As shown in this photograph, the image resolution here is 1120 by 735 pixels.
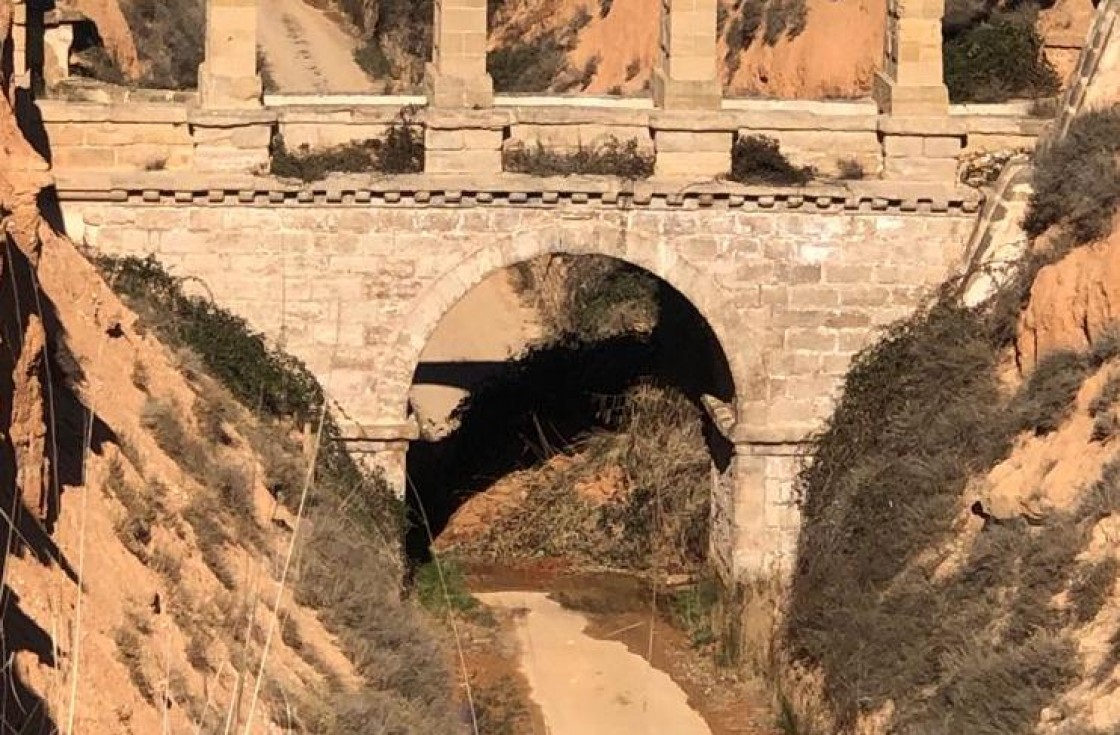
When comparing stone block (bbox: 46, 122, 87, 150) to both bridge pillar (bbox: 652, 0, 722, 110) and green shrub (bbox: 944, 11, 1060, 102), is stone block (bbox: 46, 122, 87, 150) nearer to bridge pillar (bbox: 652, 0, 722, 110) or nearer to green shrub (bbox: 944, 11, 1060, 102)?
bridge pillar (bbox: 652, 0, 722, 110)

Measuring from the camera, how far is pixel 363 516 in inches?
901

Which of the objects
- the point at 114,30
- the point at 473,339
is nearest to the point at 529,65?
the point at 114,30

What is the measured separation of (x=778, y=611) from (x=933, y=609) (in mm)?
3666

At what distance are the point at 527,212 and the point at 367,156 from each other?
1.62 m

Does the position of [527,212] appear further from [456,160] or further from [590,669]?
[590,669]

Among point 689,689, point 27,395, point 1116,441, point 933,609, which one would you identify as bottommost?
point 689,689

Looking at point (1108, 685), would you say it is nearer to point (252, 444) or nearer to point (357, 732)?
point (357, 732)

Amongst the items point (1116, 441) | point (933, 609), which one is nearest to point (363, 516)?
point (933, 609)

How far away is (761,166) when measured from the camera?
24094mm

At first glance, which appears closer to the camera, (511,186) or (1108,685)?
(1108,685)

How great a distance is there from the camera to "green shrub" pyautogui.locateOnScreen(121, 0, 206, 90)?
42.5 meters

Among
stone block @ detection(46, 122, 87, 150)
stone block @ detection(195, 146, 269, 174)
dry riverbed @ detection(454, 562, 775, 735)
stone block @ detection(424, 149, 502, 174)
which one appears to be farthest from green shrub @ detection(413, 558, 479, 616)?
stone block @ detection(46, 122, 87, 150)

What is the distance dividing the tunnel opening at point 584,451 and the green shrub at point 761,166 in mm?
2246

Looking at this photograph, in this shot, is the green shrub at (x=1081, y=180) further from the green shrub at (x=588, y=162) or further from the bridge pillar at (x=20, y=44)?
the bridge pillar at (x=20, y=44)
